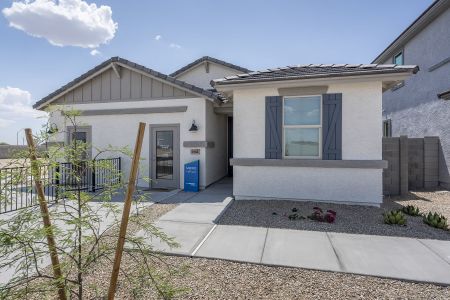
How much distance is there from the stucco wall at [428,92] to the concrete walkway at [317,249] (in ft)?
22.1

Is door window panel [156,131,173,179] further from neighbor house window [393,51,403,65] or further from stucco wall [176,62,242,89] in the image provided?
neighbor house window [393,51,403,65]

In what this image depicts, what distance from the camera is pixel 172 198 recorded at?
7.36 meters

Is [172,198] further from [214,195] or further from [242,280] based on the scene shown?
[242,280]

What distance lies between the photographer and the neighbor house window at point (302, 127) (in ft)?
21.6

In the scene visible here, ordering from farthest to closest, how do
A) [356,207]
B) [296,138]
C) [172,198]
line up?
[172,198] < [296,138] < [356,207]

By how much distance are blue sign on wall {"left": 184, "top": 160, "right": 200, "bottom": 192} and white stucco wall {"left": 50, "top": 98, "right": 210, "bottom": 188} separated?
0.35m

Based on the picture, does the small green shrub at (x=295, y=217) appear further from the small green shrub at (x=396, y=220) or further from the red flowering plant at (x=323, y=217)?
the small green shrub at (x=396, y=220)

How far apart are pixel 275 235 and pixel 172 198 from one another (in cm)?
379

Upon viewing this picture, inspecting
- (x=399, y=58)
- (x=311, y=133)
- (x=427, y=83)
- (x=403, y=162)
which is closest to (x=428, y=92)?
(x=427, y=83)

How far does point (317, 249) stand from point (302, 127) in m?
3.53

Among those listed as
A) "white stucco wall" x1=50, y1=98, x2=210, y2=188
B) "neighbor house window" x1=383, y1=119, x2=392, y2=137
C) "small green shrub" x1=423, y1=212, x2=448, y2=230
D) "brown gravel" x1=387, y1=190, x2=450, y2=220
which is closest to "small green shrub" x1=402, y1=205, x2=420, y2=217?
"small green shrub" x1=423, y1=212, x2=448, y2=230

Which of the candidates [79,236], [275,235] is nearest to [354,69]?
[275,235]

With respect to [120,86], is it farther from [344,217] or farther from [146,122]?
[344,217]

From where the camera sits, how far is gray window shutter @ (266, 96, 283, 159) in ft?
22.0
